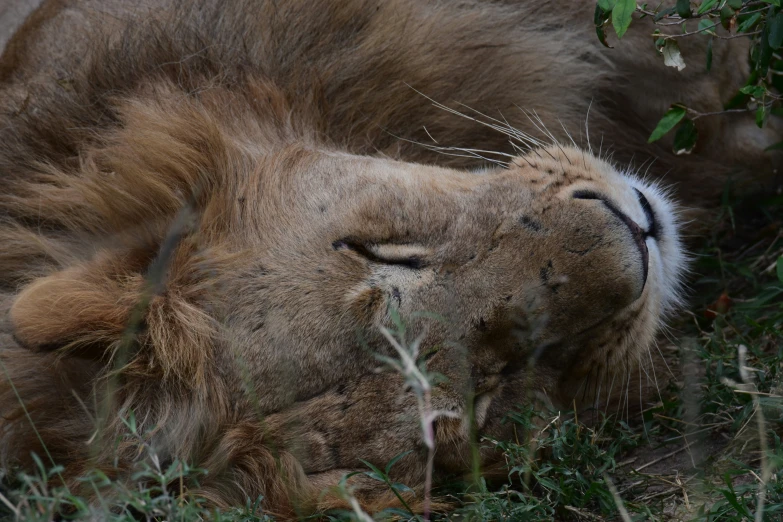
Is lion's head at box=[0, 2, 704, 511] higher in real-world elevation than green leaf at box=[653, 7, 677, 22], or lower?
lower

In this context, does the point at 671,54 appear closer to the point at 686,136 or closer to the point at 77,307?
the point at 686,136

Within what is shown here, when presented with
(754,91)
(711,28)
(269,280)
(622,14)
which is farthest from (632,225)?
(269,280)

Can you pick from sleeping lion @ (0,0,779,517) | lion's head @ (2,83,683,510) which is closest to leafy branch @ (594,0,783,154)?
sleeping lion @ (0,0,779,517)

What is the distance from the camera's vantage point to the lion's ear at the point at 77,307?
8.10 ft

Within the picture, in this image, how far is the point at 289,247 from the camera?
266 centimetres

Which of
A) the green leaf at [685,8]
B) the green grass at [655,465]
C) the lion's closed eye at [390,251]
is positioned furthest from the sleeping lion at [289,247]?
the green leaf at [685,8]

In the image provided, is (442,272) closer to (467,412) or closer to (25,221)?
(467,412)

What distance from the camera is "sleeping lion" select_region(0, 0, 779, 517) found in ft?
8.25

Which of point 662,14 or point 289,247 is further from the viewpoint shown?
point 662,14

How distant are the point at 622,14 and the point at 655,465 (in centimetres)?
135

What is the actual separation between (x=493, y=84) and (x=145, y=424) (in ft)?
5.59

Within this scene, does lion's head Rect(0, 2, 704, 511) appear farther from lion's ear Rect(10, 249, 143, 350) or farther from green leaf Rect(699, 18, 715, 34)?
green leaf Rect(699, 18, 715, 34)

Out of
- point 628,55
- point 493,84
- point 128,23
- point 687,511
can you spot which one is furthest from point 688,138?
point 128,23

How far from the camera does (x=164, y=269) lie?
2.69 m
